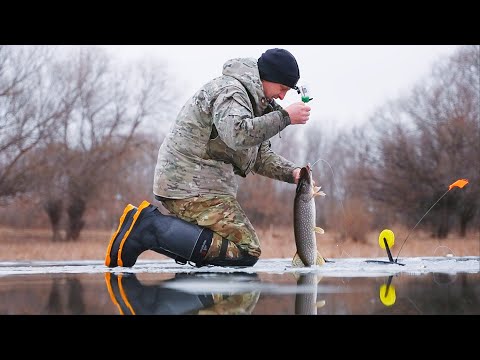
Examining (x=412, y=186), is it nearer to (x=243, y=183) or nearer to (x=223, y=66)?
(x=243, y=183)

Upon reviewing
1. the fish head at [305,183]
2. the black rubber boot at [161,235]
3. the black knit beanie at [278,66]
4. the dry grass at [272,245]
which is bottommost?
the dry grass at [272,245]

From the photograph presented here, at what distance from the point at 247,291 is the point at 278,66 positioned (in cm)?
131

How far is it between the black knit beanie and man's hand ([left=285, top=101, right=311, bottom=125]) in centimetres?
21

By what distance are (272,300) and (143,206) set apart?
3.93 ft

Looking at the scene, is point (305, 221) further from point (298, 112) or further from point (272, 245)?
point (272, 245)

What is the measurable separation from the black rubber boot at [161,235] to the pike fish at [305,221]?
412 millimetres

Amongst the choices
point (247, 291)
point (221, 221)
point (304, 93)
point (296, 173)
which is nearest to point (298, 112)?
point (304, 93)

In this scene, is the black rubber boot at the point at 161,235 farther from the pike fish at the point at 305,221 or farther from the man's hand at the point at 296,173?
the man's hand at the point at 296,173

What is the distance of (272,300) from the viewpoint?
2.05 m

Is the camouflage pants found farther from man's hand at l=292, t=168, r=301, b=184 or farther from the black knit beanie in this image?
the black knit beanie

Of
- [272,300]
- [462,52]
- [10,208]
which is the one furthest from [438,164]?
[272,300]

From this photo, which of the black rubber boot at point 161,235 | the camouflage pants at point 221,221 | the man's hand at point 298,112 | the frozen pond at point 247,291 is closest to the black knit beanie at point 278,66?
the man's hand at point 298,112

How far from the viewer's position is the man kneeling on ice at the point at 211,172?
300 cm

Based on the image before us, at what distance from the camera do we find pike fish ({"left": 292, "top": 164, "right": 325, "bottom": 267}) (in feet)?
9.92
